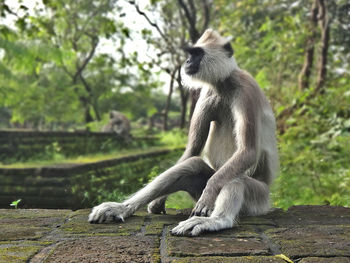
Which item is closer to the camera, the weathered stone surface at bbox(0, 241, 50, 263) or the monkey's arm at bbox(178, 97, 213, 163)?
the weathered stone surface at bbox(0, 241, 50, 263)

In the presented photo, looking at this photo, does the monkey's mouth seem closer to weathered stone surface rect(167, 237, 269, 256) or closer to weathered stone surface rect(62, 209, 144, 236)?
weathered stone surface rect(62, 209, 144, 236)

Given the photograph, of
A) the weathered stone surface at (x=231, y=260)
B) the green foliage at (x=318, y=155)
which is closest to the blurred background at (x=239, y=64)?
the green foliage at (x=318, y=155)

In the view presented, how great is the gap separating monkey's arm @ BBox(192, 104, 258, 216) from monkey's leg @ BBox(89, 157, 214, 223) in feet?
1.07

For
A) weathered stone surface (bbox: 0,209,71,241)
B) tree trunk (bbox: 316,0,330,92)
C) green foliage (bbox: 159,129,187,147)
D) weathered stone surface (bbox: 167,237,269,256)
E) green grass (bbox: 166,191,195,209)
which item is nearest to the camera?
weathered stone surface (bbox: 167,237,269,256)

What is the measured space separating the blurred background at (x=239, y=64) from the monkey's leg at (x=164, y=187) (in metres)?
1.12

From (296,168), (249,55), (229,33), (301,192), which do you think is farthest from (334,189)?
(229,33)

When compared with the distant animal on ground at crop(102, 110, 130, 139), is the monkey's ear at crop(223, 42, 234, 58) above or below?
above

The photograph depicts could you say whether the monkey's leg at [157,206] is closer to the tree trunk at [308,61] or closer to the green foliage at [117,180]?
the green foliage at [117,180]

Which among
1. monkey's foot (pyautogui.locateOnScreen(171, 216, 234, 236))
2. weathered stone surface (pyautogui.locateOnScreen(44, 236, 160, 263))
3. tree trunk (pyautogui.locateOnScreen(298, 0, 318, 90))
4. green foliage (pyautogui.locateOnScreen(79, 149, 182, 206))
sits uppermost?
tree trunk (pyautogui.locateOnScreen(298, 0, 318, 90))

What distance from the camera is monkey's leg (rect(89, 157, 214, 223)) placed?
108 inches

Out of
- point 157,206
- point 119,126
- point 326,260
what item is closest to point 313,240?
point 326,260

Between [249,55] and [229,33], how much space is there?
1.98 meters

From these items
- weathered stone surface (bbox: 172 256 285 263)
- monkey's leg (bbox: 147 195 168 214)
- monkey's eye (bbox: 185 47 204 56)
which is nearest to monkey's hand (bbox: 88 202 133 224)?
monkey's leg (bbox: 147 195 168 214)

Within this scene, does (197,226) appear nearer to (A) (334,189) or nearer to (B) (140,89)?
(A) (334,189)
